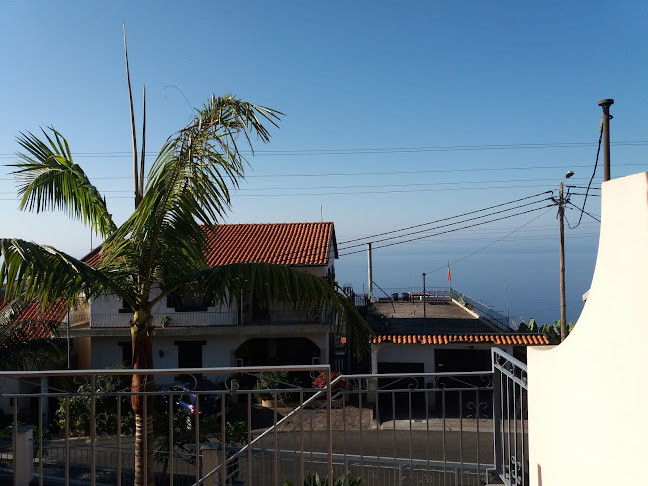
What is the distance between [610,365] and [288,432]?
2834 mm

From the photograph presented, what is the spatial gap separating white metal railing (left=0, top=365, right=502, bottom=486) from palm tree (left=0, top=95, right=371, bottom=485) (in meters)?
0.87

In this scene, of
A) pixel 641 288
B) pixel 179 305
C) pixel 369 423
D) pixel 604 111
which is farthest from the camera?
pixel 179 305

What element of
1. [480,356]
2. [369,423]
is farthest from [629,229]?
[480,356]

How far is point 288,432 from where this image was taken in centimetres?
456

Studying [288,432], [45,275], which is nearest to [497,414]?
[288,432]

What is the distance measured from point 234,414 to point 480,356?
9871mm

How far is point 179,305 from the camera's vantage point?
19156mm

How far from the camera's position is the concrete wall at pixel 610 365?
2.27m

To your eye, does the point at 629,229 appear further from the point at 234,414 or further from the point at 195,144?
the point at 234,414

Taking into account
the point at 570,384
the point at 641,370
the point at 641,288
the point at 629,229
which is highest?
the point at 629,229

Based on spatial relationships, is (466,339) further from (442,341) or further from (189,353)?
(189,353)

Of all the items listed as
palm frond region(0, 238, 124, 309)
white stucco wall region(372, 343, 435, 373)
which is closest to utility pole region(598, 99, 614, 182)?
white stucco wall region(372, 343, 435, 373)

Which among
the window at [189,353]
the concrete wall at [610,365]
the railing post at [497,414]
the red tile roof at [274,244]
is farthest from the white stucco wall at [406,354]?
the concrete wall at [610,365]

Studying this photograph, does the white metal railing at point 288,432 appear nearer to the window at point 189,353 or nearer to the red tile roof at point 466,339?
the window at point 189,353
